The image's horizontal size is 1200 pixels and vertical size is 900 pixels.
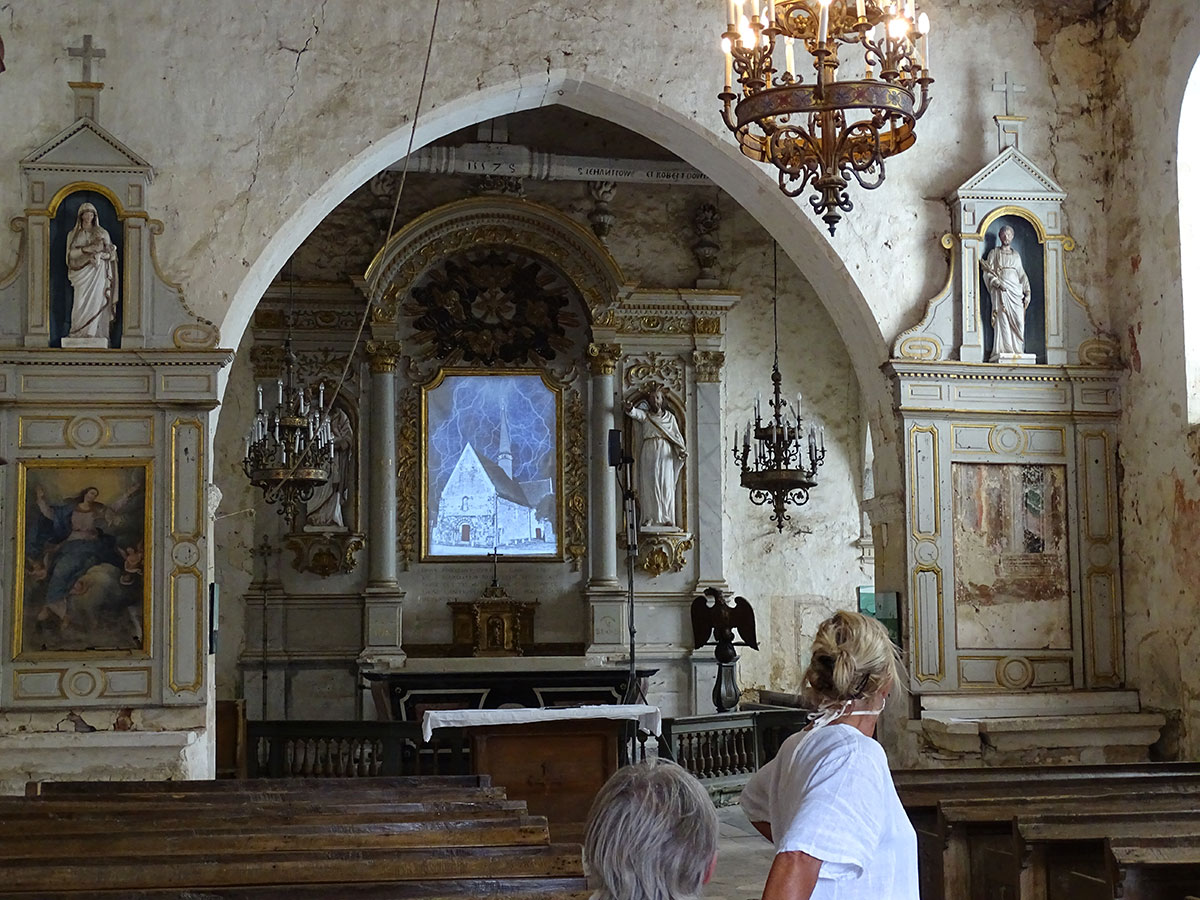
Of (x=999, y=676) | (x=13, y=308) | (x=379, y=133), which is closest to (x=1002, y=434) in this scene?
(x=999, y=676)

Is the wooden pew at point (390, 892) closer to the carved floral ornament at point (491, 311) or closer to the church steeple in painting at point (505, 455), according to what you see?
the church steeple in painting at point (505, 455)

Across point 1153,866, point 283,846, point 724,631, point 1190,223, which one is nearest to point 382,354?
point 724,631

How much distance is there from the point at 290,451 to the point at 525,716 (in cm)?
247

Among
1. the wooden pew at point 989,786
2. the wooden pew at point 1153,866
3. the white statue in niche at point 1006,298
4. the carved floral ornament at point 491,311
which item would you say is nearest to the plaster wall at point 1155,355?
the white statue in niche at point 1006,298

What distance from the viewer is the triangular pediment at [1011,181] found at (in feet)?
27.4

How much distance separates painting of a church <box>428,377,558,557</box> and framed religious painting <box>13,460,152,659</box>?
465cm

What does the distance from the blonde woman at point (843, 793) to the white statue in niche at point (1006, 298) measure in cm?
577

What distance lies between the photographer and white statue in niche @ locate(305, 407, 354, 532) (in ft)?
38.2

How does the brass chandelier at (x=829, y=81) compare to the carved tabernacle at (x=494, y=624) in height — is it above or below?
above

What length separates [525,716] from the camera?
332 inches

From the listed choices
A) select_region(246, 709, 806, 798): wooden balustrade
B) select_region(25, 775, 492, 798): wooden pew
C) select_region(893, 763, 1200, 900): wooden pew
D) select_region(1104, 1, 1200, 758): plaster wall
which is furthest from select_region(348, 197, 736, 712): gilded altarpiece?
select_region(893, 763, 1200, 900): wooden pew

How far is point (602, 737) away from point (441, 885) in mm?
5428

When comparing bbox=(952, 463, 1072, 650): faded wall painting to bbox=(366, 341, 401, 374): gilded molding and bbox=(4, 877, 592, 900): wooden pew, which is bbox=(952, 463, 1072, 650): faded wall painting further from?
bbox=(366, 341, 401, 374): gilded molding

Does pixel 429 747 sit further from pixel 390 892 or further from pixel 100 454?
pixel 390 892
